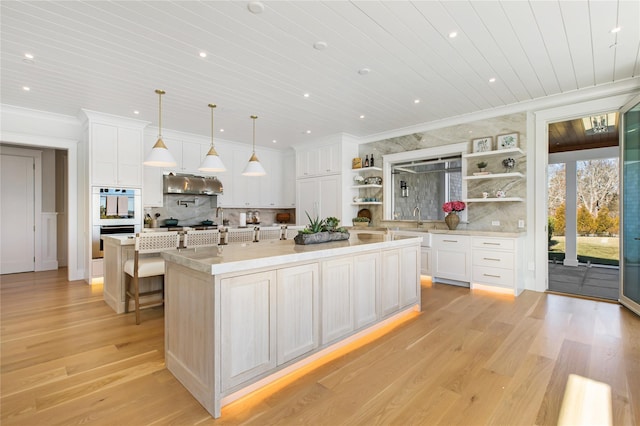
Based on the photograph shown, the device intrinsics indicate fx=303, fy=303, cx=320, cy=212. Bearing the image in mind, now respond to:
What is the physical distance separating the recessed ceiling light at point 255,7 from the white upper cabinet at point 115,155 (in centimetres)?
387

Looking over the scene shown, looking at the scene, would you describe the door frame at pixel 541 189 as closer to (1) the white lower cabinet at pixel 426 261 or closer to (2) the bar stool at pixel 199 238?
(1) the white lower cabinet at pixel 426 261

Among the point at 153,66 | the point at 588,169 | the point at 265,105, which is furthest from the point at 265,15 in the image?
the point at 588,169

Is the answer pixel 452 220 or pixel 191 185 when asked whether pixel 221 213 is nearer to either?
pixel 191 185

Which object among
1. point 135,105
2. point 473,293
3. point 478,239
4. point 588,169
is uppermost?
point 135,105

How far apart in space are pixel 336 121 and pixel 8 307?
5154mm

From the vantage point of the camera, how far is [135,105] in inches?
174

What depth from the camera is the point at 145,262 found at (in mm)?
3326

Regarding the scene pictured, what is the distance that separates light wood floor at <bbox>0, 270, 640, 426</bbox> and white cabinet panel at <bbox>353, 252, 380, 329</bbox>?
24 cm

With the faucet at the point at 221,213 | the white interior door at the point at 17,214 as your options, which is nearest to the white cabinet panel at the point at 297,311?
the faucet at the point at 221,213

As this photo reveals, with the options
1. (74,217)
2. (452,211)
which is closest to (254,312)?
(452,211)

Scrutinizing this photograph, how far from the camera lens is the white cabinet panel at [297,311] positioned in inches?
79.7

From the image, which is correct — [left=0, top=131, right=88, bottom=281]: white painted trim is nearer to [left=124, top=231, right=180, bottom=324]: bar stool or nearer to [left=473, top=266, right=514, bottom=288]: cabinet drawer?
[left=124, top=231, right=180, bottom=324]: bar stool

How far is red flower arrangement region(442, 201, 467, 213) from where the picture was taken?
4895 mm

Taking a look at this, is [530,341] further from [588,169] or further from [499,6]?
[588,169]
